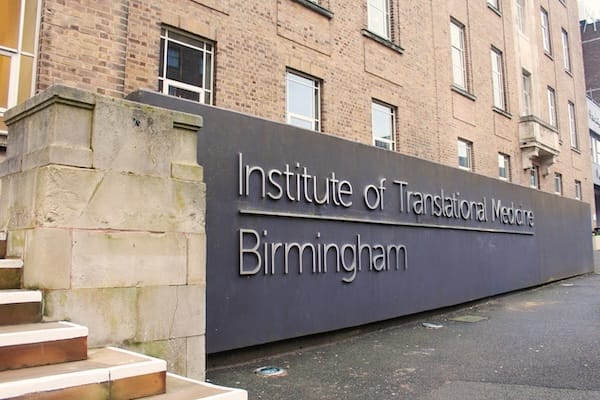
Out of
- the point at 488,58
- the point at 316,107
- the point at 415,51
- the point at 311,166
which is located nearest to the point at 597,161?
the point at 488,58

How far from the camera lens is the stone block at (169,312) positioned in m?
3.98

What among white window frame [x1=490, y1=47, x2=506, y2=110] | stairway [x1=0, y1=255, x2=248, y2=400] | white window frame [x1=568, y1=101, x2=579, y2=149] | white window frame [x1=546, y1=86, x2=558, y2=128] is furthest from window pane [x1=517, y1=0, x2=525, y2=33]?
stairway [x1=0, y1=255, x2=248, y2=400]

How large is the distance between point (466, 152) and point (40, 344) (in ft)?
44.6

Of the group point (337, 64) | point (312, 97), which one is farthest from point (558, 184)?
point (312, 97)

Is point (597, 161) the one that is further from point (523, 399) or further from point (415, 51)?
point (523, 399)

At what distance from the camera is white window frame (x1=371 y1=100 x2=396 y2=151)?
443 inches

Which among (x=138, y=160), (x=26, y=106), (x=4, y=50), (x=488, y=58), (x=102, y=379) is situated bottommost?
(x=102, y=379)

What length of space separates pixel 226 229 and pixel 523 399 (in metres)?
3.75

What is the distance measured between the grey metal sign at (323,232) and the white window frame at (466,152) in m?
2.36

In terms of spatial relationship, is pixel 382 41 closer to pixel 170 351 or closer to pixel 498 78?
pixel 498 78

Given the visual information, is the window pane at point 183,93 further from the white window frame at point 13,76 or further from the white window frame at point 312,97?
the white window frame at point 13,76

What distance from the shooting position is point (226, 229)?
6086 millimetres

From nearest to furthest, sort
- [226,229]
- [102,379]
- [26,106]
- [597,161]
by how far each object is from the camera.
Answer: [102,379], [26,106], [226,229], [597,161]

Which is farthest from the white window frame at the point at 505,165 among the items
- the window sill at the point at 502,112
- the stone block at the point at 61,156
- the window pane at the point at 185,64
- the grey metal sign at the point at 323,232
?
the stone block at the point at 61,156
